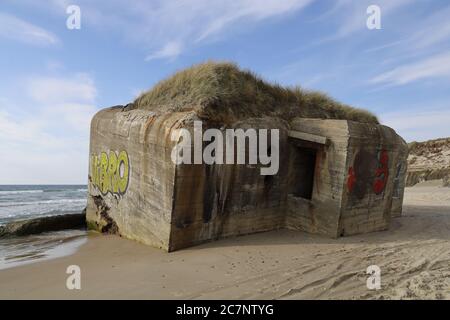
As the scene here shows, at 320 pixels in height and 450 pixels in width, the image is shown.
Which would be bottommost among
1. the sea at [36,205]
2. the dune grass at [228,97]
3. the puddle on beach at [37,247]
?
the sea at [36,205]

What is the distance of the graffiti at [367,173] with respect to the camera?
7.37 m

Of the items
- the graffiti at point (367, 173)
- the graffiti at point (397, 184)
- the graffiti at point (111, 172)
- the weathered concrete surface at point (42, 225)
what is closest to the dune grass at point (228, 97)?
the graffiti at point (111, 172)

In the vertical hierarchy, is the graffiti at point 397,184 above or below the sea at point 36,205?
above

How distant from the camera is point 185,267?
5.39 m

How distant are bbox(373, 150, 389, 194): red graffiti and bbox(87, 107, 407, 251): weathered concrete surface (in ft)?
0.07

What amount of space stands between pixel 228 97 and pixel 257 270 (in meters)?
3.53

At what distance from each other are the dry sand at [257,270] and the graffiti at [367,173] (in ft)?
3.14

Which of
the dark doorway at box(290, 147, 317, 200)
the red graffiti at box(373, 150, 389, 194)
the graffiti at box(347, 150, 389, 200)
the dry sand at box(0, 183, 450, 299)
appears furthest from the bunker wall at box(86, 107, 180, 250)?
the red graffiti at box(373, 150, 389, 194)

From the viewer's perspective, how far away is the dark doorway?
26.9ft

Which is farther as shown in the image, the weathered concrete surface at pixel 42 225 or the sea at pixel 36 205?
the sea at pixel 36 205

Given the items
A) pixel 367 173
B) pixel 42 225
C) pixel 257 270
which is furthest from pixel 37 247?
pixel 367 173

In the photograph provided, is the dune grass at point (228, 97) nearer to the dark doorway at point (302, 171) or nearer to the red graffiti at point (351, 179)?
the dark doorway at point (302, 171)

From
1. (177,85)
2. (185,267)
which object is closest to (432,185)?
(177,85)

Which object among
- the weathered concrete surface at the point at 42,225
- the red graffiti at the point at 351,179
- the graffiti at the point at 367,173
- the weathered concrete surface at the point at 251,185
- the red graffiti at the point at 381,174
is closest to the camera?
Result: the weathered concrete surface at the point at 251,185
